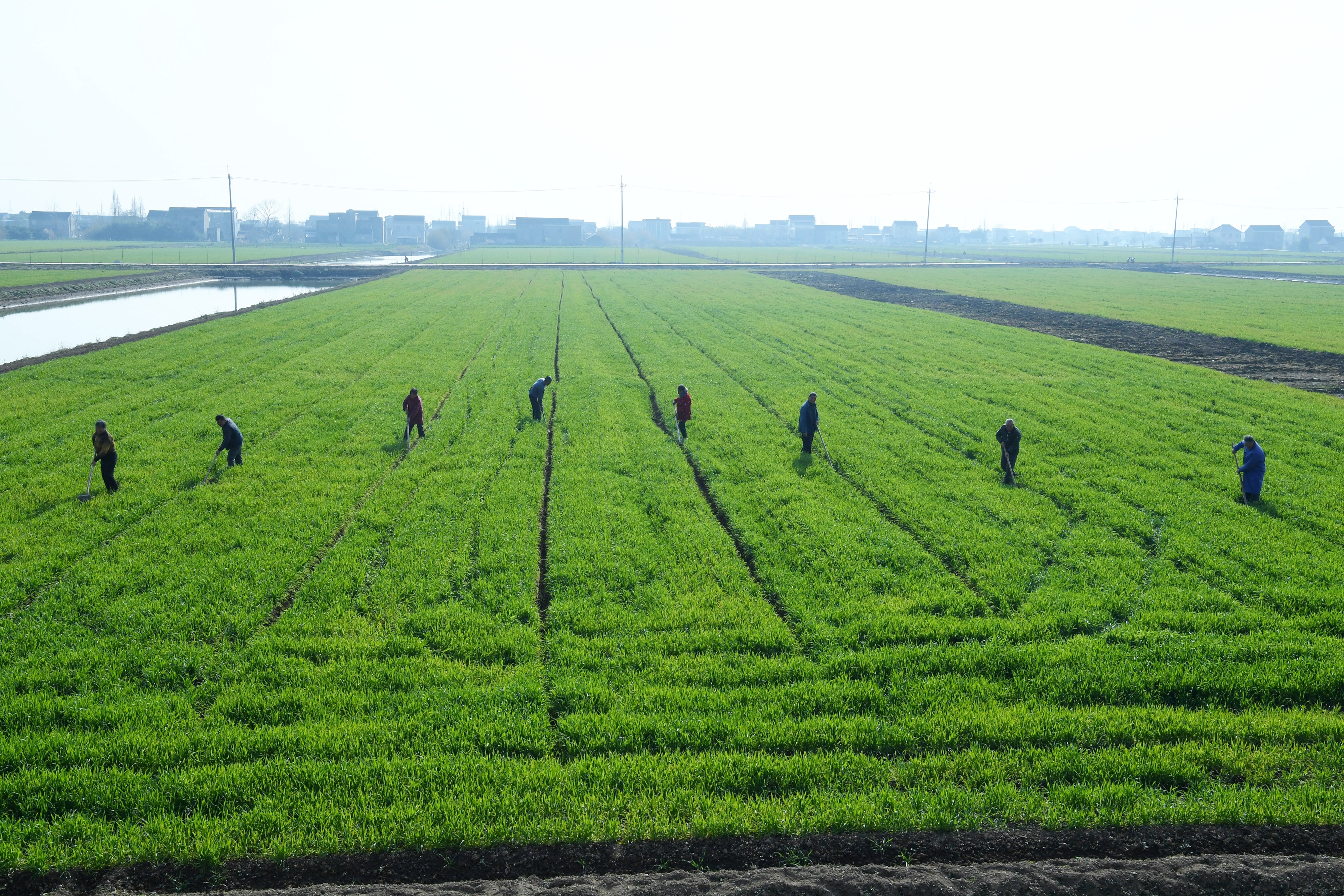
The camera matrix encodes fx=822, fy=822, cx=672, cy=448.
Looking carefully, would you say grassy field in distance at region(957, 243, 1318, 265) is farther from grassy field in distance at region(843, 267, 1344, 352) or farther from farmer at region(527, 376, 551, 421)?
farmer at region(527, 376, 551, 421)

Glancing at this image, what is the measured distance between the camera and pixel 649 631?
10578mm

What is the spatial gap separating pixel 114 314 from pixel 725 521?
173 ft

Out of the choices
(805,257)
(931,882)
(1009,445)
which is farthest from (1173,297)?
(805,257)

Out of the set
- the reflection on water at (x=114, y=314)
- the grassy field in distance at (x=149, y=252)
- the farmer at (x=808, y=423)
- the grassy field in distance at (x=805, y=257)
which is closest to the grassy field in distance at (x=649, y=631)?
the farmer at (x=808, y=423)

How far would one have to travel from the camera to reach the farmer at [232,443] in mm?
16828

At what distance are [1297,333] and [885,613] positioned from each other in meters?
44.4

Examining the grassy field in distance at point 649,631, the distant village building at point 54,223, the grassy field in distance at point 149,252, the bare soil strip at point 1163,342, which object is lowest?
the grassy field in distance at point 649,631

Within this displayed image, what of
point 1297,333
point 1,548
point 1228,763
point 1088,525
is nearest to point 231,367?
point 1,548

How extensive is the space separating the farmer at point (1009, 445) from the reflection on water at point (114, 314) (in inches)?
1434

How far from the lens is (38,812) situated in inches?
281

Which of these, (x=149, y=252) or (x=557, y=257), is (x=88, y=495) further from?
(x=149, y=252)

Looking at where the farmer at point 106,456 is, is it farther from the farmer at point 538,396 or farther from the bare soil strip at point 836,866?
the bare soil strip at point 836,866

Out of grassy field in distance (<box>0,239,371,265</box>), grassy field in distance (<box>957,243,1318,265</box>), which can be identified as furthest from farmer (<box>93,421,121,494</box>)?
grassy field in distance (<box>957,243,1318,265</box>)

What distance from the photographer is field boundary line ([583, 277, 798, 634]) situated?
445 inches
